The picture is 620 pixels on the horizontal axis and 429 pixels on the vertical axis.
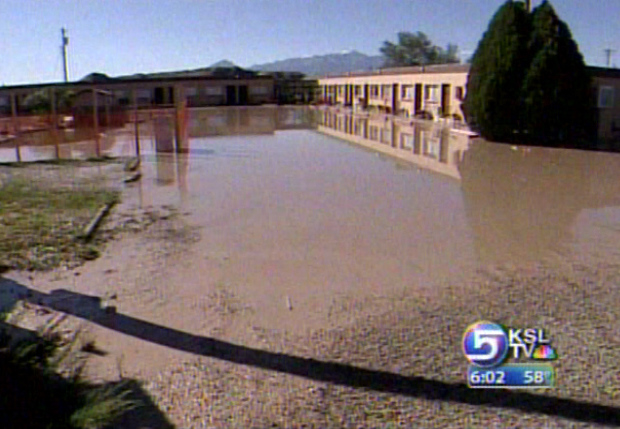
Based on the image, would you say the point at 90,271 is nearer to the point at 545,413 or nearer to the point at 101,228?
the point at 101,228

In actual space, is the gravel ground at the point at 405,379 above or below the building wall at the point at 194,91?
below

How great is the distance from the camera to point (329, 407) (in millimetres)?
3674

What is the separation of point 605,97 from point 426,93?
11.2m

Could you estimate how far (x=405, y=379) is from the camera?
4.01 m

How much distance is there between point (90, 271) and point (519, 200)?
7.81 meters

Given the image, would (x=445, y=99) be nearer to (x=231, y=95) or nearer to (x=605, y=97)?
(x=605, y=97)

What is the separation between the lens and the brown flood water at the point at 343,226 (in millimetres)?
5701

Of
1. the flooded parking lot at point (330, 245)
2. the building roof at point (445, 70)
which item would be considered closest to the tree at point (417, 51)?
the building roof at point (445, 70)

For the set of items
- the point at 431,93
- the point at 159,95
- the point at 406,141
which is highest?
the point at 159,95

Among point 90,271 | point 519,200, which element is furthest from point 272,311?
point 519,200

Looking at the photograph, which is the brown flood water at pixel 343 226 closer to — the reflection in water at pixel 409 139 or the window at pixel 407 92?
the reflection in water at pixel 409 139

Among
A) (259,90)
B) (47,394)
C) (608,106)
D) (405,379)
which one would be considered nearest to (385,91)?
(259,90)

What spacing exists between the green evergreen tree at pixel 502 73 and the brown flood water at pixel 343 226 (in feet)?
5.69

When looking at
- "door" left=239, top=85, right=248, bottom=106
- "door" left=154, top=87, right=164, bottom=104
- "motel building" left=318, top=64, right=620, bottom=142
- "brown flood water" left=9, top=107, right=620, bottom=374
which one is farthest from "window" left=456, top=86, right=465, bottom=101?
"door" left=154, top=87, right=164, bottom=104
